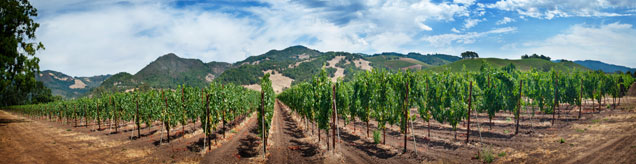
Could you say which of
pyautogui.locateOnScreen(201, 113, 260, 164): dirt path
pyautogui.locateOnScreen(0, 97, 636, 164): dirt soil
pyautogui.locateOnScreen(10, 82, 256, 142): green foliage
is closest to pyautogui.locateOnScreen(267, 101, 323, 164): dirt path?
pyautogui.locateOnScreen(0, 97, 636, 164): dirt soil

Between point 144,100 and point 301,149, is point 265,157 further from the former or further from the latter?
point 144,100

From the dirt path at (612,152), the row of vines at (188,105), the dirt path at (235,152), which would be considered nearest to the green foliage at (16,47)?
the row of vines at (188,105)

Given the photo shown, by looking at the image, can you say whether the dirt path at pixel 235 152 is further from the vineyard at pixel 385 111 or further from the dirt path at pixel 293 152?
the dirt path at pixel 293 152

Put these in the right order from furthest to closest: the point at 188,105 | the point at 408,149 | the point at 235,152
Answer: the point at 188,105 → the point at 235,152 → the point at 408,149

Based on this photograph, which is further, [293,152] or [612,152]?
[293,152]

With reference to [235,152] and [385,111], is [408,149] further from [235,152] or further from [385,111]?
[235,152]

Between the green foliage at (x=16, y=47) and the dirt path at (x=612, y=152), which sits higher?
the green foliage at (x=16, y=47)

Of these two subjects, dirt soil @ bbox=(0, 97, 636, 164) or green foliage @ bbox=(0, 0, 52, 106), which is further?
green foliage @ bbox=(0, 0, 52, 106)

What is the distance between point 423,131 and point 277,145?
1344 cm

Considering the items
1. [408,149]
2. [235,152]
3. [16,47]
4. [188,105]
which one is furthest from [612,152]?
[16,47]

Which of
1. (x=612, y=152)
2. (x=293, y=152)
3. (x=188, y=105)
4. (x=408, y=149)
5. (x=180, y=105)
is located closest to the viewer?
(x=612, y=152)

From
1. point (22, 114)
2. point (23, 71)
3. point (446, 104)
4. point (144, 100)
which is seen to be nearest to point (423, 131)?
point (446, 104)

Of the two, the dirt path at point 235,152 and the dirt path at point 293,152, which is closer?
the dirt path at point 293,152

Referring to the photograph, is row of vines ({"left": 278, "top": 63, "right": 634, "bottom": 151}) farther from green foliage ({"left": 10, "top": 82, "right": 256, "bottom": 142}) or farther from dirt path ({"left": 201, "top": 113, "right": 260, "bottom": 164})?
dirt path ({"left": 201, "top": 113, "right": 260, "bottom": 164})
